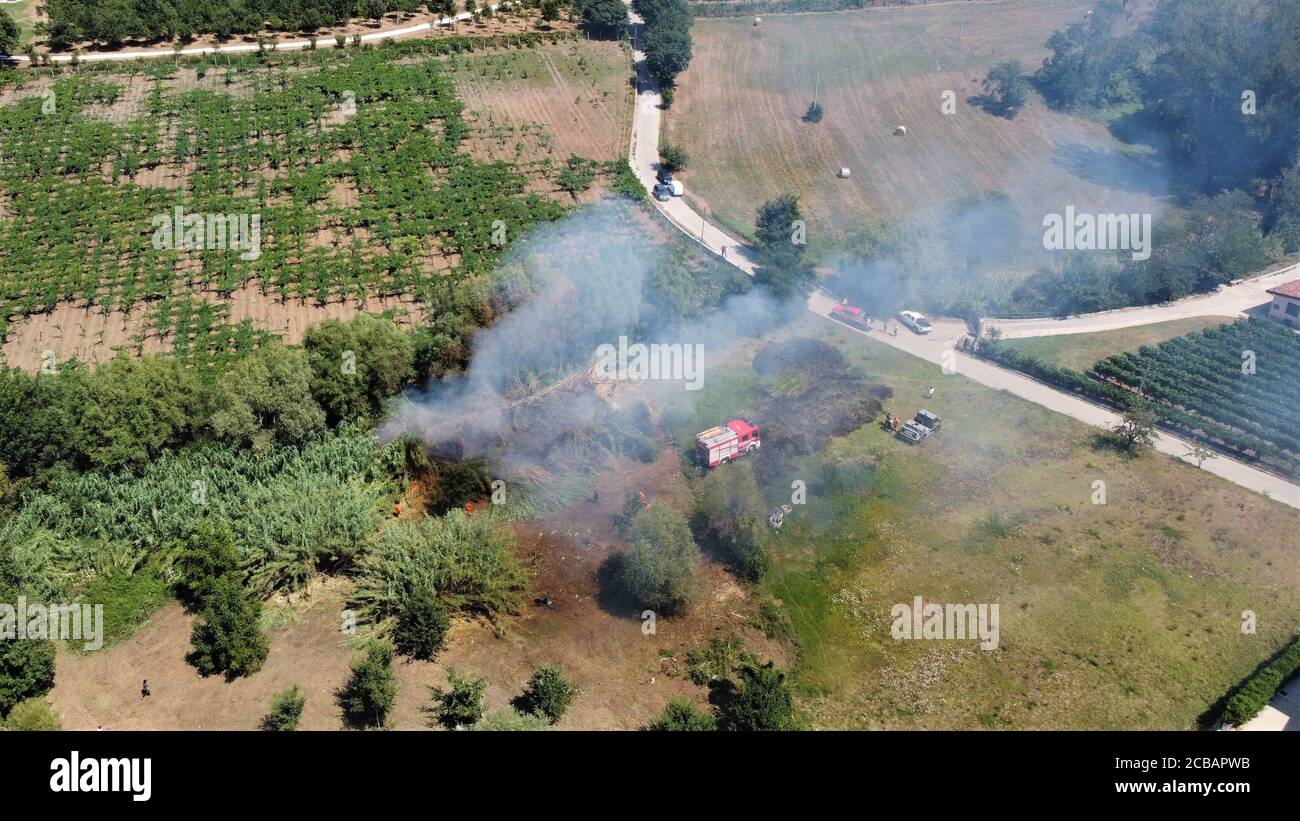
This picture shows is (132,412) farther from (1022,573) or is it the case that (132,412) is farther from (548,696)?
(1022,573)

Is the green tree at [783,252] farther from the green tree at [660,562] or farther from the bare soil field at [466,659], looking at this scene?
the green tree at [660,562]

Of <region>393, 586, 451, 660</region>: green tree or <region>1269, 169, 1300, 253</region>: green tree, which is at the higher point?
<region>1269, 169, 1300, 253</region>: green tree

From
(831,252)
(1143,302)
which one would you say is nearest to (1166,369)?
(1143,302)

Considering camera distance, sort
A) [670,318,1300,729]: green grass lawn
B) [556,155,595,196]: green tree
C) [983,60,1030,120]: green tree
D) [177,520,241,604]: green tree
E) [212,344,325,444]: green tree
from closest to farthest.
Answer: [670,318,1300,729]: green grass lawn
[177,520,241,604]: green tree
[212,344,325,444]: green tree
[556,155,595,196]: green tree
[983,60,1030,120]: green tree

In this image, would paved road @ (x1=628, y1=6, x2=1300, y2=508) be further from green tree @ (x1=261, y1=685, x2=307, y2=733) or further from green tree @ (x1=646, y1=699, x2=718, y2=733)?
green tree @ (x1=261, y1=685, x2=307, y2=733)

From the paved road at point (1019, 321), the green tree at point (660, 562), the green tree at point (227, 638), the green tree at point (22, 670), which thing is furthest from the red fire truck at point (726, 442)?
the green tree at point (22, 670)

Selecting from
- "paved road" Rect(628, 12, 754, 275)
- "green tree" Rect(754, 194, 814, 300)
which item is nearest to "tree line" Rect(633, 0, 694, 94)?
"paved road" Rect(628, 12, 754, 275)
